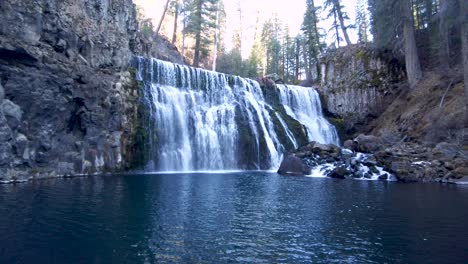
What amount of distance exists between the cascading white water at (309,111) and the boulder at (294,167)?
32.9 feet

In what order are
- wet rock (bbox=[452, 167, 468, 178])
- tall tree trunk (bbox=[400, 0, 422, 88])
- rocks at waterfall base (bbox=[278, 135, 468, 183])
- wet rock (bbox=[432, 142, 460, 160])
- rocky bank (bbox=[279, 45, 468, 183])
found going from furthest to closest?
tall tree trunk (bbox=[400, 0, 422, 88])
rocky bank (bbox=[279, 45, 468, 183])
wet rock (bbox=[432, 142, 460, 160])
rocks at waterfall base (bbox=[278, 135, 468, 183])
wet rock (bbox=[452, 167, 468, 178])

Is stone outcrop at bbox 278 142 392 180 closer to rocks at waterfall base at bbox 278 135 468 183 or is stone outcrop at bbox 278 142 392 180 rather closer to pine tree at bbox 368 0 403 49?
rocks at waterfall base at bbox 278 135 468 183

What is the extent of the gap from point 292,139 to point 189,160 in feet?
37.0

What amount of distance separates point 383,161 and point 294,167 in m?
6.76

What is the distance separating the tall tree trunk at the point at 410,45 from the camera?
3544 cm

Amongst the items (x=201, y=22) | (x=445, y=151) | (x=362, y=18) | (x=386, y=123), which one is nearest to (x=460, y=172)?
(x=445, y=151)

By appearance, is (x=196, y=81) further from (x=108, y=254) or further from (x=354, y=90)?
(x=108, y=254)

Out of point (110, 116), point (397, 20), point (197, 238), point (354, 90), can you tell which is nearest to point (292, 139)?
point (354, 90)

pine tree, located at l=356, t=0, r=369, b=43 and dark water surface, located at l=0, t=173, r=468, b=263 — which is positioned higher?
pine tree, located at l=356, t=0, r=369, b=43

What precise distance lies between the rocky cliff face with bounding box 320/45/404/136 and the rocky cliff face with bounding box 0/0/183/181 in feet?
77.9

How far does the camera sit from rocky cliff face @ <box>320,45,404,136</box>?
130 feet

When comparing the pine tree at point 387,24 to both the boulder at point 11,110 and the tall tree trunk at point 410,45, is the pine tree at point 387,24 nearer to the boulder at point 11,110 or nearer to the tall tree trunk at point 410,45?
the tall tree trunk at point 410,45

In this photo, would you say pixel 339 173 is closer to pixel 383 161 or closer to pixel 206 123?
pixel 383 161

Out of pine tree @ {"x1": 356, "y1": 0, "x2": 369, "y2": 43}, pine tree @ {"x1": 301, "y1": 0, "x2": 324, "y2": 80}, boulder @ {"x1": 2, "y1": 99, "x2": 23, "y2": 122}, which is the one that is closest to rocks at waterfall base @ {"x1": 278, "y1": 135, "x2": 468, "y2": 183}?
boulder @ {"x1": 2, "y1": 99, "x2": 23, "y2": 122}
